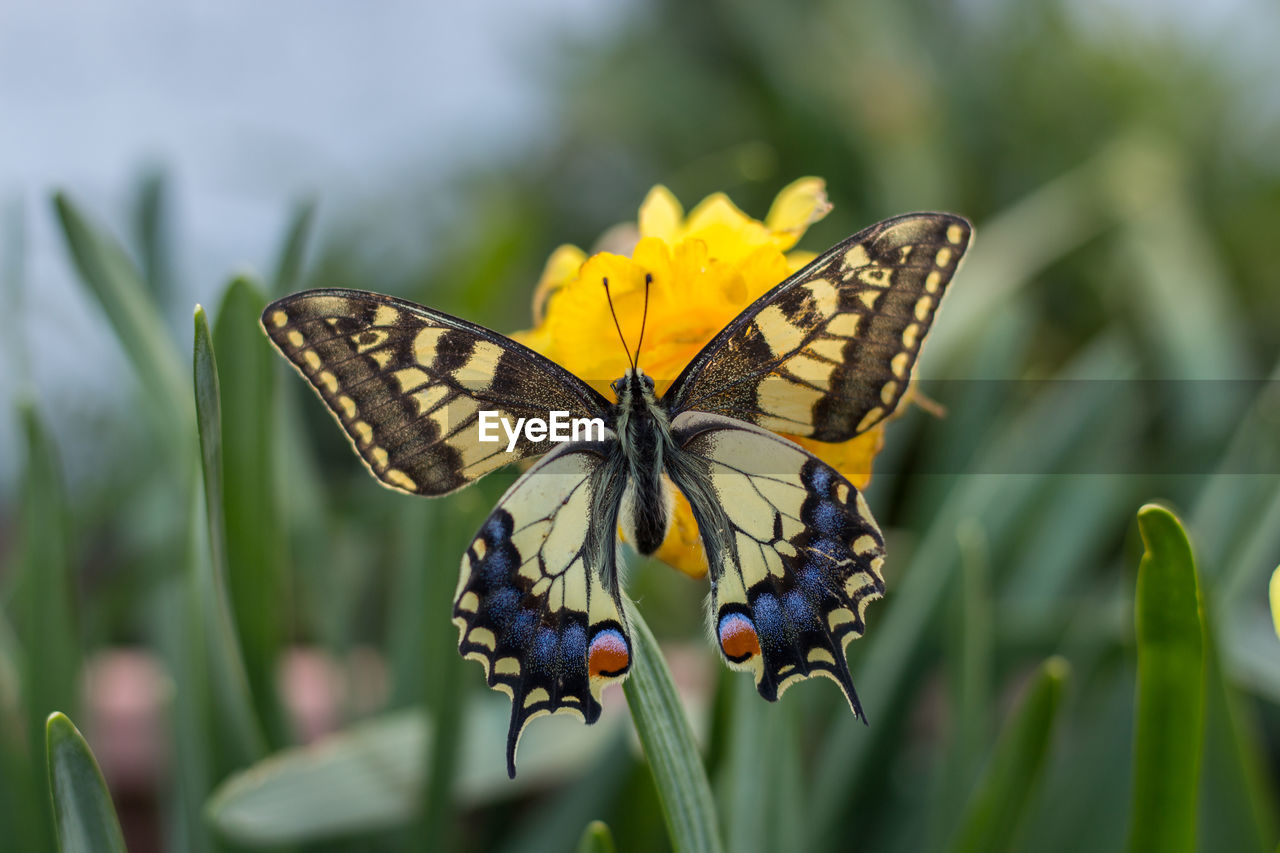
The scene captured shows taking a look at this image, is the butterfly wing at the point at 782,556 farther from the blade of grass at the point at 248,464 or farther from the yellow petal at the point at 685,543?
the blade of grass at the point at 248,464

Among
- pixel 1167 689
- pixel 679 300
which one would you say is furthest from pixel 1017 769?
pixel 679 300

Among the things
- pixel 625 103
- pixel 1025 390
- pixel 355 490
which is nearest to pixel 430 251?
pixel 625 103

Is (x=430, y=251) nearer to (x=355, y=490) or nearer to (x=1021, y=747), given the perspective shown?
(x=355, y=490)

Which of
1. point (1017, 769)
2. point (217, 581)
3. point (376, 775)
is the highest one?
point (217, 581)

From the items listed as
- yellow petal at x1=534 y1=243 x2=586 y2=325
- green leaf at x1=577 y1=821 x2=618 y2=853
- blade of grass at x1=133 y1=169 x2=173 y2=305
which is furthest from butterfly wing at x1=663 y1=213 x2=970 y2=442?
blade of grass at x1=133 y1=169 x2=173 y2=305

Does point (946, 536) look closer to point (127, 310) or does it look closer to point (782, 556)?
point (782, 556)

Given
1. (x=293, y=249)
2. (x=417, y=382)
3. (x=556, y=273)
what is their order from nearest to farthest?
1. (x=417, y=382)
2. (x=556, y=273)
3. (x=293, y=249)

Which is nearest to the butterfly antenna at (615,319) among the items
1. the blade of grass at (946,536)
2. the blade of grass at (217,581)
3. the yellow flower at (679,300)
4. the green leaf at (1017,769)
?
the yellow flower at (679,300)
